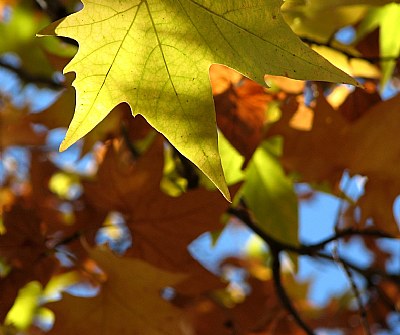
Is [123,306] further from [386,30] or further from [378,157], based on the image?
[386,30]

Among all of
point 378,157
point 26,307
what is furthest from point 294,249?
point 26,307

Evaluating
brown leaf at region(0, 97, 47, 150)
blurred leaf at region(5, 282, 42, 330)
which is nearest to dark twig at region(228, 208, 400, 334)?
blurred leaf at region(5, 282, 42, 330)

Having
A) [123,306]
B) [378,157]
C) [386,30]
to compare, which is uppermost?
[386,30]

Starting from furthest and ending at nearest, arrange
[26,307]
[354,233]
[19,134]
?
[19,134] < [26,307] < [354,233]

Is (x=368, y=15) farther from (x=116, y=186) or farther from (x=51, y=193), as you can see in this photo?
(x=51, y=193)

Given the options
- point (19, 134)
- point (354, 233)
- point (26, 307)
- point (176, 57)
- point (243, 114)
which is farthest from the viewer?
point (19, 134)

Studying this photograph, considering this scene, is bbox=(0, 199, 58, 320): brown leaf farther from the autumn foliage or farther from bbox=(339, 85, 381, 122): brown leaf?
bbox=(339, 85, 381, 122): brown leaf

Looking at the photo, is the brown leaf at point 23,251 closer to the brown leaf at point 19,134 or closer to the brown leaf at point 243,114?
Result: the brown leaf at point 243,114

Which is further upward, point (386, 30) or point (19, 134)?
point (386, 30)
